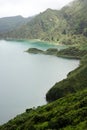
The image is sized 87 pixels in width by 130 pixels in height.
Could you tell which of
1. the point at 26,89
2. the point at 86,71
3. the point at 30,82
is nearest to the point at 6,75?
the point at 30,82

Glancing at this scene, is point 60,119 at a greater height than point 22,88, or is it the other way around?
point 22,88

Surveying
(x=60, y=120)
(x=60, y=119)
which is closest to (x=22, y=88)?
(x=60, y=119)

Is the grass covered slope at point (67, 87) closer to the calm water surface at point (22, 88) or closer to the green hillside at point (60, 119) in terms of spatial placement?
the calm water surface at point (22, 88)

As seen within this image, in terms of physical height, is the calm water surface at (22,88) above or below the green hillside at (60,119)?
above

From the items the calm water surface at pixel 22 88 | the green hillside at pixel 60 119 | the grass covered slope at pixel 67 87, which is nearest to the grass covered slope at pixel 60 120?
the green hillside at pixel 60 119

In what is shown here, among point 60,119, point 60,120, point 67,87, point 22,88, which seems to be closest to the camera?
point 60,120

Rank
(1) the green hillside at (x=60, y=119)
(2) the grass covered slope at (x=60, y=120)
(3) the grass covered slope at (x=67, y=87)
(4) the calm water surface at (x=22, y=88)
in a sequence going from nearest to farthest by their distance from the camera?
(2) the grass covered slope at (x=60, y=120)
(1) the green hillside at (x=60, y=119)
(4) the calm water surface at (x=22, y=88)
(3) the grass covered slope at (x=67, y=87)

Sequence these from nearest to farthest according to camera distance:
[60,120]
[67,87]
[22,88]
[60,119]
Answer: [60,120] → [60,119] → [67,87] → [22,88]

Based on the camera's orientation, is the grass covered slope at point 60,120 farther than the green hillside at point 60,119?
No

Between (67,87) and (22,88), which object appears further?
(22,88)

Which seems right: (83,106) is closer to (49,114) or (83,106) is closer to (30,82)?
(49,114)

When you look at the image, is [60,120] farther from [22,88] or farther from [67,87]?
[22,88]

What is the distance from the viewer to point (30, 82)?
15462 cm

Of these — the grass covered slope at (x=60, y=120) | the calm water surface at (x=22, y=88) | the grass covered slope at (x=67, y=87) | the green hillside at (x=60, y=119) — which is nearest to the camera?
the grass covered slope at (x=60, y=120)
